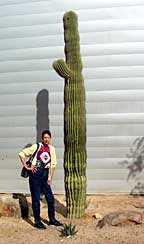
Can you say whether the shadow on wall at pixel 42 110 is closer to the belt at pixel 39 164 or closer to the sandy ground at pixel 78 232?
the sandy ground at pixel 78 232

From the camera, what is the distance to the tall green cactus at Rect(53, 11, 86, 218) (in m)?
7.75

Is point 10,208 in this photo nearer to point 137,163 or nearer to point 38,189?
point 38,189

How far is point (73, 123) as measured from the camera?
775cm

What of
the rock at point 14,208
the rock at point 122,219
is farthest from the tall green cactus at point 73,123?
the rock at point 122,219

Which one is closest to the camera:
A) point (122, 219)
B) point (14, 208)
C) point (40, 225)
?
point (122, 219)

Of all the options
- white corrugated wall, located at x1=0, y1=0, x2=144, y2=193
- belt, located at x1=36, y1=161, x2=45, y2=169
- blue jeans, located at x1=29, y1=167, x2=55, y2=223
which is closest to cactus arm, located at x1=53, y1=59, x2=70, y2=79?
belt, located at x1=36, y1=161, x2=45, y2=169

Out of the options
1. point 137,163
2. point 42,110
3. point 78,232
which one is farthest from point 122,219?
point 42,110

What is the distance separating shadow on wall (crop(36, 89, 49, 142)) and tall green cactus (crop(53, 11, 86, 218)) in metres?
3.05

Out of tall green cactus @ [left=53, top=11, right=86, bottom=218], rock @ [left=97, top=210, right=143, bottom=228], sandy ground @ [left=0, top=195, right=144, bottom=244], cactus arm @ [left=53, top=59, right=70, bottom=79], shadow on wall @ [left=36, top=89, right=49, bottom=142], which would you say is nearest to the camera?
sandy ground @ [left=0, top=195, right=144, bottom=244]

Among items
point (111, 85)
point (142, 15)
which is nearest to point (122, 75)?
point (111, 85)

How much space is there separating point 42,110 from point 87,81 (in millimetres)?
1390

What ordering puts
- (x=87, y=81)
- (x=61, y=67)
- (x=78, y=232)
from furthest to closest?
(x=87, y=81) < (x=61, y=67) < (x=78, y=232)

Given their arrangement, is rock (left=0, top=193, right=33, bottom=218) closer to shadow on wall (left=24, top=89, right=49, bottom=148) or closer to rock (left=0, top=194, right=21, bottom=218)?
rock (left=0, top=194, right=21, bottom=218)

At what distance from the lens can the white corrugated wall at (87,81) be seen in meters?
10.4
